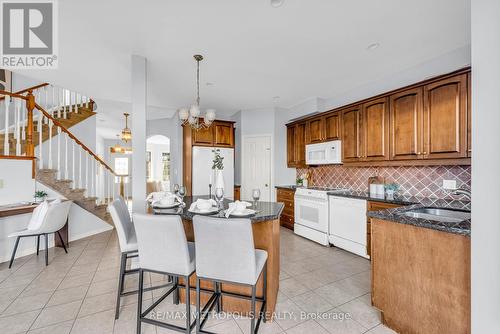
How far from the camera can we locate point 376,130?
3250mm

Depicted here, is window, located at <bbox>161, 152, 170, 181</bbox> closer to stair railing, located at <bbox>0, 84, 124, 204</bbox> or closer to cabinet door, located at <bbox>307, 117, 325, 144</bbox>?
stair railing, located at <bbox>0, 84, 124, 204</bbox>

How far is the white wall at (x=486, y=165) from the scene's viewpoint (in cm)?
108

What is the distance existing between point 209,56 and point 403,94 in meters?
2.57

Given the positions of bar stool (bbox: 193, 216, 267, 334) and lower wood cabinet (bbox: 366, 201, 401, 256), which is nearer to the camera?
bar stool (bbox: 193, 216, 267, 334)

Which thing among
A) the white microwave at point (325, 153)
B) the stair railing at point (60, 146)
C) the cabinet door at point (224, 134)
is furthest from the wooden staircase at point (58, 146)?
the white microwave at point (325, 153)

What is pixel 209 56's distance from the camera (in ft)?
9.39

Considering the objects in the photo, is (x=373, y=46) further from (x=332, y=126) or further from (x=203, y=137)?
(x=203, y=137)

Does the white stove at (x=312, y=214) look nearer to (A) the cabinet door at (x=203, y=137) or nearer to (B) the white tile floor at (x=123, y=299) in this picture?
(B) the white tile floor at (x=123, y=299)

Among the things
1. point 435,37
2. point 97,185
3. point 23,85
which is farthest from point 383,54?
point 23,85

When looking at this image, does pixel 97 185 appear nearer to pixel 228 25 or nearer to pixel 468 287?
pixel 228 25

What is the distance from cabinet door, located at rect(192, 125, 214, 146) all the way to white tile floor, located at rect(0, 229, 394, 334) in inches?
103

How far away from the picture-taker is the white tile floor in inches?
71.8

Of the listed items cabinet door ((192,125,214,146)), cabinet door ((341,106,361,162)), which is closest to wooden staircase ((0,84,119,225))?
cabinet door ((192,125,214,146))

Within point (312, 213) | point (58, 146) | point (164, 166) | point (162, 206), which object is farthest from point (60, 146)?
point (164, 166)
